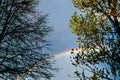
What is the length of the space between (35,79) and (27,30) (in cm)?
260

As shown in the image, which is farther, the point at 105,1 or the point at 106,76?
the point at 105,1

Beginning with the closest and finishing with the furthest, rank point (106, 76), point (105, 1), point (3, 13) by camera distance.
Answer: point (106, 76)
point (105, 1)
point (3, 13)

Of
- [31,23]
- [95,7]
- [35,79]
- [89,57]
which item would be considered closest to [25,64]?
[35,79]

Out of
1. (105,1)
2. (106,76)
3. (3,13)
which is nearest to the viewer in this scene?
(106,76)

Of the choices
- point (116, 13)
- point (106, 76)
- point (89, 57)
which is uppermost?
point (116, 13)

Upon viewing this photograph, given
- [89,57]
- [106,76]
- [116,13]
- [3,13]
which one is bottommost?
[106,76]

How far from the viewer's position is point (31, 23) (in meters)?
17.9

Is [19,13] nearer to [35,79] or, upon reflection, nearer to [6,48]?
[6,48]

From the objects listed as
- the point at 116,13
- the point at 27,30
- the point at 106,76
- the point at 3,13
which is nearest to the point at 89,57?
the point at 106,76

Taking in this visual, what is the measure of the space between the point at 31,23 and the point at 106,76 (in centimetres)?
513

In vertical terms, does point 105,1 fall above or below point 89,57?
above

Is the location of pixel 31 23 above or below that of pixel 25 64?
above

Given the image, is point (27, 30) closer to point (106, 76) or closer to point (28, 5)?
point (28, 5)

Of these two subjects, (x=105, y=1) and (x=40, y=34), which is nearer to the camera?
(x=105, y=1)
